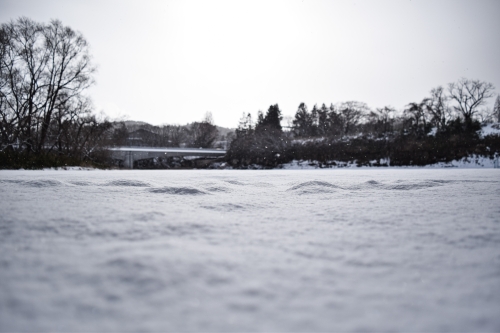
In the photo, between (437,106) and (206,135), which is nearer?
(437,106)

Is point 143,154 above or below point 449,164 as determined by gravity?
above

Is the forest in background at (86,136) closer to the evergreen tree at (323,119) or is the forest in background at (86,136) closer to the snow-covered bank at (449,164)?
the snow-covered bank at (449,164)

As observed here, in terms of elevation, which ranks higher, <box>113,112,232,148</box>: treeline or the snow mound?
<box>113,112,232,148</box>: treeline

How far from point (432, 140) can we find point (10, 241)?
2018 cm

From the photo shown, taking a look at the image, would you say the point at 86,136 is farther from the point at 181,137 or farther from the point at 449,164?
the point at 181,137

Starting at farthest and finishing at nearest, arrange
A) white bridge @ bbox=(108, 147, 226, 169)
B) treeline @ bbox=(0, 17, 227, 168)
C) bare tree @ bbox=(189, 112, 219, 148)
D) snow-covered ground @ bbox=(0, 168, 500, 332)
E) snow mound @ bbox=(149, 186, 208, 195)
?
bare tree @ bbox=(189, 112, 219, 148) < white bridge @ bbox=(108, 147, 226, 169) < treeline @ bbox=(0, 17, 227, 168) < snow mound @ bbox=(149, 186, 208, 195) < snow-covered ground @ bbox=(0, 168, 500, 332)

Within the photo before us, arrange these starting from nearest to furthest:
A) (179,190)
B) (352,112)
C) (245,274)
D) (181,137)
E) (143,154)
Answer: (245,274) → (179,190) → (143,154) → (352,112) → (181,137)

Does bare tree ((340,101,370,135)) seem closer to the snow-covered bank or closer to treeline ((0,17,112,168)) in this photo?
the snow-covered bank

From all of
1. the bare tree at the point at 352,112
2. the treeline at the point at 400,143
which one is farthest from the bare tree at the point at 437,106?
the bare tree at the point at 352,112

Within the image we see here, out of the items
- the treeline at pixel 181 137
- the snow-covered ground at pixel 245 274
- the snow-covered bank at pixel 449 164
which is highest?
the treeline at pixel 181 137

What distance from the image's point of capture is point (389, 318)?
0.46m

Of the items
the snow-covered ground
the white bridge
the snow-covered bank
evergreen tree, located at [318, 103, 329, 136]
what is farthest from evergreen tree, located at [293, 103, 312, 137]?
the snow-covered ground

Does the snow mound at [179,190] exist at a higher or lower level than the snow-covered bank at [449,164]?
lower

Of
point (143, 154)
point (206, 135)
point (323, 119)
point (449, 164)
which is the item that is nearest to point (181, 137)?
point (206, 135)
